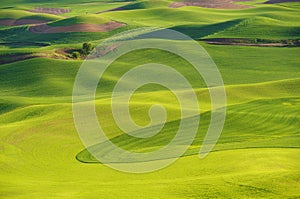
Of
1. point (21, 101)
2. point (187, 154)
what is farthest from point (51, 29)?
point (187, 154)

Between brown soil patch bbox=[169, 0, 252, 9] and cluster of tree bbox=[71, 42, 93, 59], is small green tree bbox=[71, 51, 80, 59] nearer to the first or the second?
cluster of tree bbox=[71, 42, 93, 59]

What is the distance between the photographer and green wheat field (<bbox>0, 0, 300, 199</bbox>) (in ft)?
101

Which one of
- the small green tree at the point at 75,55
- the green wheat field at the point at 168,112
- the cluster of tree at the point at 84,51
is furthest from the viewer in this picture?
the cluster of tree at the point at 84,51

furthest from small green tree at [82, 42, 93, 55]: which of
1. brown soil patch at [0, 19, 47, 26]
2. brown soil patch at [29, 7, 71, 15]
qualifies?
brown soil patch at [29, 7, 71, 15]

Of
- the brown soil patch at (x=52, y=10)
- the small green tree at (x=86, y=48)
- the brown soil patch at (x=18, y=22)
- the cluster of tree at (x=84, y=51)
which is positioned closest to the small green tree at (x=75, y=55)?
the cluster of tree at (x=84, y=51)

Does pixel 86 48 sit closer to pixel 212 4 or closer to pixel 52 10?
pixel 212 4

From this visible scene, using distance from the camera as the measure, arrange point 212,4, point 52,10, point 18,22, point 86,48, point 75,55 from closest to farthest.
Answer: point 75,55
point 86,48
point 18,22
point 212,4
point 52,10

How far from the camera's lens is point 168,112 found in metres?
48.0

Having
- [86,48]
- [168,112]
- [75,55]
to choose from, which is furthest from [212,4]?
[168,112]

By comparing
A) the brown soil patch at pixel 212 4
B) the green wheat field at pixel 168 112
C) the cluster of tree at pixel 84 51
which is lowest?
the green wheat field at pixel 168 112

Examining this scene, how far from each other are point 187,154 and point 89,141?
7.67 metres

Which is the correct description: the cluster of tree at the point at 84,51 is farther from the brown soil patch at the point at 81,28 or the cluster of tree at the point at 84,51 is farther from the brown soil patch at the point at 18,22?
the brown soil patch at the point at 18,22

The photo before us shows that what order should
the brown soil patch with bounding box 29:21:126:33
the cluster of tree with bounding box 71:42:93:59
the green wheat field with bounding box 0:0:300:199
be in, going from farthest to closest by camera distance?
the brown soil patch with bounding box 29:21:126:33, the cluster of tree with bounding box 71:42:93:59, the green wheat field with bounding box 0:0:300:199

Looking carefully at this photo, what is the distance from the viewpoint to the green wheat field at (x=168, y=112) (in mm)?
30859
